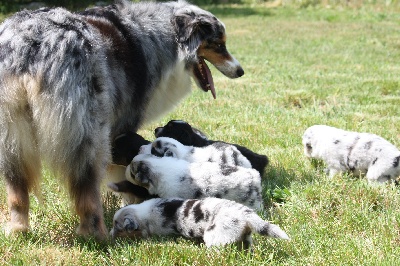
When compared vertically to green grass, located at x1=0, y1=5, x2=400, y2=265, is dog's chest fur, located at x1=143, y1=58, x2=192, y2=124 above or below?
above

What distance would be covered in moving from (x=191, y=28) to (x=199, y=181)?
1.48 meters

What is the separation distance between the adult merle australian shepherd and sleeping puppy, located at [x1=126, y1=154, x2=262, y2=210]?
0.44m

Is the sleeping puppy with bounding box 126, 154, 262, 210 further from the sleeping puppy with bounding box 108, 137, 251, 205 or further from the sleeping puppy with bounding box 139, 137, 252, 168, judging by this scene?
the sleeping puppy with bounding box 139, 137, 252, 168

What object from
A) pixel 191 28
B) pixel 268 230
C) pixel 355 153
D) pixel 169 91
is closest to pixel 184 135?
pixel 169 91

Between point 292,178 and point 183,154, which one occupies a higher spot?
point 183,154

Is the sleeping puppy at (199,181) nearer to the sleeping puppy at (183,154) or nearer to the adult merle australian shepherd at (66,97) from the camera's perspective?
the sleeping puppy at (183,154)

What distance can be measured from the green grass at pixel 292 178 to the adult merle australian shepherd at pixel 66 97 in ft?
1.18

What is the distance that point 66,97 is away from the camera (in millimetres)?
3752

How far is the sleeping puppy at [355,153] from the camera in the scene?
5.04 metres

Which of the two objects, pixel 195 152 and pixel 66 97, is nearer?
pixel 66 97

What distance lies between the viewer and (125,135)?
4922mm

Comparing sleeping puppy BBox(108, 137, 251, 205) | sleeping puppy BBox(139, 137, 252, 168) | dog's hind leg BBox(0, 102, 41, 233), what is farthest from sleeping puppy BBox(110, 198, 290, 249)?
sleeping puppy BBox(139, 137, 252, 168)

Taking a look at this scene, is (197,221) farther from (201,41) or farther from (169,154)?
(201,41)

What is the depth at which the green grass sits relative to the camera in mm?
3645
